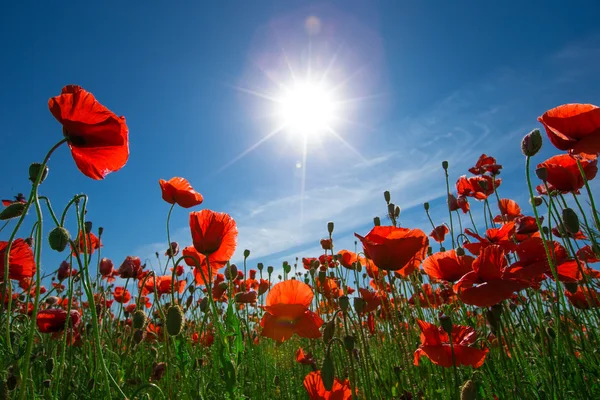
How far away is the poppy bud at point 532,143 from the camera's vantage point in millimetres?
1570

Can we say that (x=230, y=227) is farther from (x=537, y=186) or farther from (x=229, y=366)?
(x=537, y=186)

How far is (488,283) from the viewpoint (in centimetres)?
144

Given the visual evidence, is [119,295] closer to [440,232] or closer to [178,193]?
[178,193]

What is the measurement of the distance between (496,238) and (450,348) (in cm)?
90

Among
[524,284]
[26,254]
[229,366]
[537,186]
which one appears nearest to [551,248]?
[524,284]

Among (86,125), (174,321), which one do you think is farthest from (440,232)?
(86,125)

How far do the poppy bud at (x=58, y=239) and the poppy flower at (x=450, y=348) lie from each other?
1.46 meters

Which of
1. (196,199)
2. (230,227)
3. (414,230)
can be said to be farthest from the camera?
(196,199)

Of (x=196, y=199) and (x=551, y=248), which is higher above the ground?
(x=196, y=199)

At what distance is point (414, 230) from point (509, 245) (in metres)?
0.46

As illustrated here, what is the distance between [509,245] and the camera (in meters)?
1.64

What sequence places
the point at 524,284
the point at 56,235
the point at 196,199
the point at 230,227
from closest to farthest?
1. the point at 56,235
2. the point at 524,284
3. the point at 230,227
4. the point at 196,199

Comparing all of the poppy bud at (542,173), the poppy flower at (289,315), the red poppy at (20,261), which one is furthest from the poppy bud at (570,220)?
the red poppy at (20,261)

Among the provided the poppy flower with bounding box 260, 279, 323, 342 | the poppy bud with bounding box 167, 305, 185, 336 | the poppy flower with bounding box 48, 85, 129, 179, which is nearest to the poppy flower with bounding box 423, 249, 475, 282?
the poppy flower with bounding box 260, 279, 323, 342
